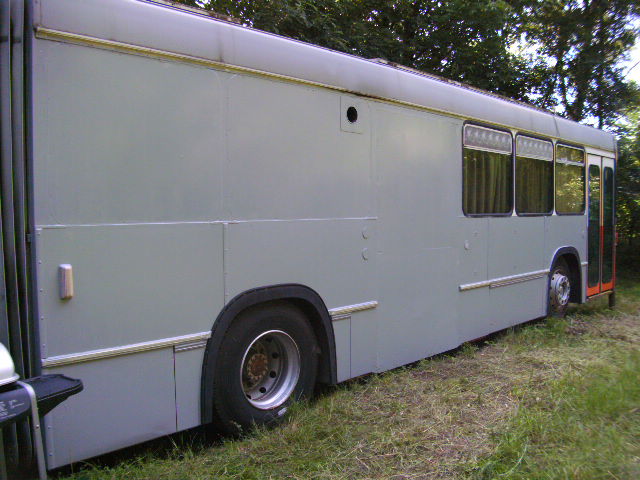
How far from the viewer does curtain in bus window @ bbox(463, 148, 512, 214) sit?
570 centimetres

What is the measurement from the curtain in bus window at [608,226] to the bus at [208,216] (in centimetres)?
436

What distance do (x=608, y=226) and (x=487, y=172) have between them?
13.8ft

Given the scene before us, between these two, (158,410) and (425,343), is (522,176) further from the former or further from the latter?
(158,410)

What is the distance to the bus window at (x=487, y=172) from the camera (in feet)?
18.7

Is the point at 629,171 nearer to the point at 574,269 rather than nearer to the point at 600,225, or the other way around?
the point at 600,225

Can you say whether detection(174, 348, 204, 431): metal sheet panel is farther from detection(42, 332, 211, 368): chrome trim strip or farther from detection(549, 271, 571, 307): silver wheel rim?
detection(549, 271, 571, 307): silver wheel rim

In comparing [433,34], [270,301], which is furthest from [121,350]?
[433,34]

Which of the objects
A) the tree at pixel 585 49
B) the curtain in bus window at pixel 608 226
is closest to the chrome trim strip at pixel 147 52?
the curtain in bus window at pixel 608 226

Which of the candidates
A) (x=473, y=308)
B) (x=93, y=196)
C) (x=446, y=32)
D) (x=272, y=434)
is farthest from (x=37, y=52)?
(x=446, y=32)

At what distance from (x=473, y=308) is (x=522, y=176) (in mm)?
1901

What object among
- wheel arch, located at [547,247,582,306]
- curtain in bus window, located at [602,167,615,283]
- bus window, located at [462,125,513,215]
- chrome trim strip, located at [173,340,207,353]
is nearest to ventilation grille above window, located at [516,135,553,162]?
bus window, located at [462,125,513,215]

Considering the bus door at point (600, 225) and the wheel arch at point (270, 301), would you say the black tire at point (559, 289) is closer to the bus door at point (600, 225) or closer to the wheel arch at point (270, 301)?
the bus door at point (600, 225)

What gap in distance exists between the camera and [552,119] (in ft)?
23.9

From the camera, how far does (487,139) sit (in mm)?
5996
